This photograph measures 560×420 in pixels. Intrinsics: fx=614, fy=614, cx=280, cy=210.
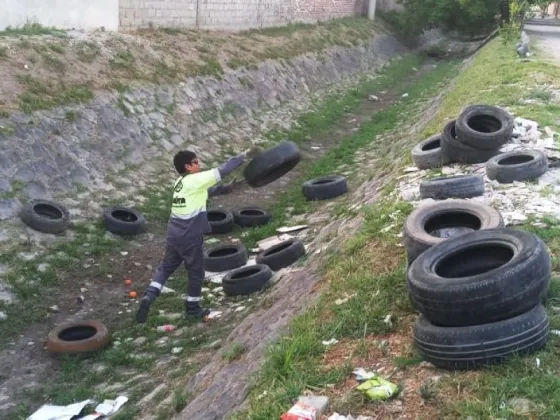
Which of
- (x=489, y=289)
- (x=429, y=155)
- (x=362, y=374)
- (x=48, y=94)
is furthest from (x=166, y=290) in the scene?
(x=489, y=289)

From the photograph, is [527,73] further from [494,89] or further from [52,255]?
[52,255]

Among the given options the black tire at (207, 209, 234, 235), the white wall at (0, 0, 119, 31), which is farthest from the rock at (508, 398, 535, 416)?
the white wall at (0, 0, 119, 31)

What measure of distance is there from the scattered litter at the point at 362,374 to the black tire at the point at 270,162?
14.7ft

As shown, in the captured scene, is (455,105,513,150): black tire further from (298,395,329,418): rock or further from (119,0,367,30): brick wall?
(119,0,367,30): brick wall

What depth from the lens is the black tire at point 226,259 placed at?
9.08 m

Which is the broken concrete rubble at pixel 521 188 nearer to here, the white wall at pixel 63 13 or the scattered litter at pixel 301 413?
the scattered litter at pixel 301 413

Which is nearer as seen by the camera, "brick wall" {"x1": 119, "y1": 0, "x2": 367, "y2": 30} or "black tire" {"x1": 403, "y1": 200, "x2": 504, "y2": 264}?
"black tire" {"x1": 403, "y1": 200, "x2": 504, "y2": 264}

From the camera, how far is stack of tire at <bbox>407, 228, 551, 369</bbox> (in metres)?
4.25

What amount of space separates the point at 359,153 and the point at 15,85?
327 inches

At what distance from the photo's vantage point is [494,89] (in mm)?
14859

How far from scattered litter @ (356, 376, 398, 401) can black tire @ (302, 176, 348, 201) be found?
297 inches

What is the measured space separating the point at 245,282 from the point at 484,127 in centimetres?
468

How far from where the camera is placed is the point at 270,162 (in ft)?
28.5

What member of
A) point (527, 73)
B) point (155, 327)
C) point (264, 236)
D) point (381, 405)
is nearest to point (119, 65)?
point (264, 236)
